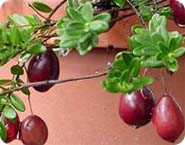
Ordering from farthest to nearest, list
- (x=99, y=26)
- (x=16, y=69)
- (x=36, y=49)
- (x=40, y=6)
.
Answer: (x=40, y=6) < (x=16, y=69) < (x=36, y=49) < (x=99, y=26)

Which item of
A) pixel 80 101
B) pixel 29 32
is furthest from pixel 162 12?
pixel 80 101

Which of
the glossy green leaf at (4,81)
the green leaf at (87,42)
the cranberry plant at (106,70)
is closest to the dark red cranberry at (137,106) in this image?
the cranberry plant at (106,70)

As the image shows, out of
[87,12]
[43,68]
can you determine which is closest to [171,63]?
[87,12]

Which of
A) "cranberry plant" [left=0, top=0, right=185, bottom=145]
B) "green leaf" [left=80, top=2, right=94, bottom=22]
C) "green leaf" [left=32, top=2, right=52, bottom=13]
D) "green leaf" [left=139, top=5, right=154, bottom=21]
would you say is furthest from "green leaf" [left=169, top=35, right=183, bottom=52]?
"green leaf" [left=32, top=2, right=52, bottom=13]

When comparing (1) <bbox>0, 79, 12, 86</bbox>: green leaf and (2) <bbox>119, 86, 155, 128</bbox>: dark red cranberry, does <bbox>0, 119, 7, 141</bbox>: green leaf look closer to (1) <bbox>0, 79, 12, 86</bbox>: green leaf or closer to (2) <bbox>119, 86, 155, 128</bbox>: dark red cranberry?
(1) <bbox>0, 79, 12, 86</bbox>: green leaf

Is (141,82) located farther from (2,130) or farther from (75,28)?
(2,130)

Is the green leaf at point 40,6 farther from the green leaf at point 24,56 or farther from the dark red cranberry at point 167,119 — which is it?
the dark red cranberry at point 167,119

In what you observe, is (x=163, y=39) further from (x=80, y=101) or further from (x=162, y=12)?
(x=80, y=101)

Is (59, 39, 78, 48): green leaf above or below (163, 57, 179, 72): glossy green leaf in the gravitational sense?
above
